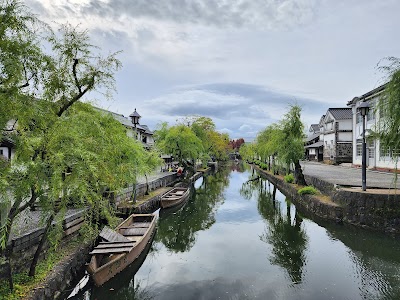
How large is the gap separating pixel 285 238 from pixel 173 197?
30.7 feet

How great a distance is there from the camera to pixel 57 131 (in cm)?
614

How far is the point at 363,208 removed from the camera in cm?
1403

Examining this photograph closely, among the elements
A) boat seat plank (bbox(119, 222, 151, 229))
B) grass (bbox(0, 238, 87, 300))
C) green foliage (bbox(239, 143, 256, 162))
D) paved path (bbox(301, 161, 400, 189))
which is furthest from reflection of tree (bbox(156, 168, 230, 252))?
green foliage (bbox(239, 143, 256, 162))

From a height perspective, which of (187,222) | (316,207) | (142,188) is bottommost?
(187,222)

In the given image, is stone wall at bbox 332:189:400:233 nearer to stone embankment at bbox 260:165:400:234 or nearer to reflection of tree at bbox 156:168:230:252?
stone embankment at bbox 260:165:400:234

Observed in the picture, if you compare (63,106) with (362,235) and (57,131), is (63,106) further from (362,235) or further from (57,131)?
(362,235)

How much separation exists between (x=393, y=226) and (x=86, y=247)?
1384cm

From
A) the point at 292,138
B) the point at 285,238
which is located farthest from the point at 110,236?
the point at 292,138

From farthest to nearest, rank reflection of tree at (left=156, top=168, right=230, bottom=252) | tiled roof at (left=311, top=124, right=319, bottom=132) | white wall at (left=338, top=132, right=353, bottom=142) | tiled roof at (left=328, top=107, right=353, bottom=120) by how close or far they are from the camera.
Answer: tiled roof at (left=311, top=124, right=319, bottom=132) → tiled roof at (left=328, top=107, right=353, bottom=120) → white wall at (left=338, top=132, right=353, bottom=142) → reflection of tree at (left=156, top=168, right=230, bottom=252)

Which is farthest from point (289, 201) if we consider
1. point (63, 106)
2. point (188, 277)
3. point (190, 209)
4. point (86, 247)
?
point (63, 106)

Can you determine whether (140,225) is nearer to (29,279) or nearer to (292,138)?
(29,279)

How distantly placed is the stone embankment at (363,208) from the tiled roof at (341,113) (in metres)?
31.4

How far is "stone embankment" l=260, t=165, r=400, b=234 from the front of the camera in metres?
13.3

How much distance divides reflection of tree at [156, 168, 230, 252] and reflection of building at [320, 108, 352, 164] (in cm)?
2722
